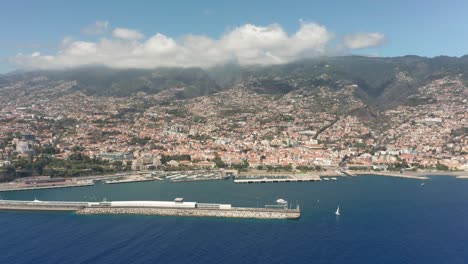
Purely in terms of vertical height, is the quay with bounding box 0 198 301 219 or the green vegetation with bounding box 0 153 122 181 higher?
the green vegetation with bounding box 0 153 122 181

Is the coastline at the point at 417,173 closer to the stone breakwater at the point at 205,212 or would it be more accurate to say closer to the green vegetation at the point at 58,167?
the stone breakwater at the point at 205,212

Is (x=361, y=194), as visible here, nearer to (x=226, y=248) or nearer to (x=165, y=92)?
(x=226, y=248)

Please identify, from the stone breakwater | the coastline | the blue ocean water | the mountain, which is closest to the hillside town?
the coastline

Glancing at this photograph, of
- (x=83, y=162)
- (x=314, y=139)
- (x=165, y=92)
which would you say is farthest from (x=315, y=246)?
(x=165, y=92)

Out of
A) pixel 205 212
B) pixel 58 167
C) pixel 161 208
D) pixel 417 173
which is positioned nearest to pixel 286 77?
pixel 417 173

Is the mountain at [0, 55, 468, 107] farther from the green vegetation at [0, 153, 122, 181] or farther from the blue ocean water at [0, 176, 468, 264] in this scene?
the green vegetation at [0, 153, 122, 181]

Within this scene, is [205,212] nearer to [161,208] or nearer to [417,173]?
[161,208]
